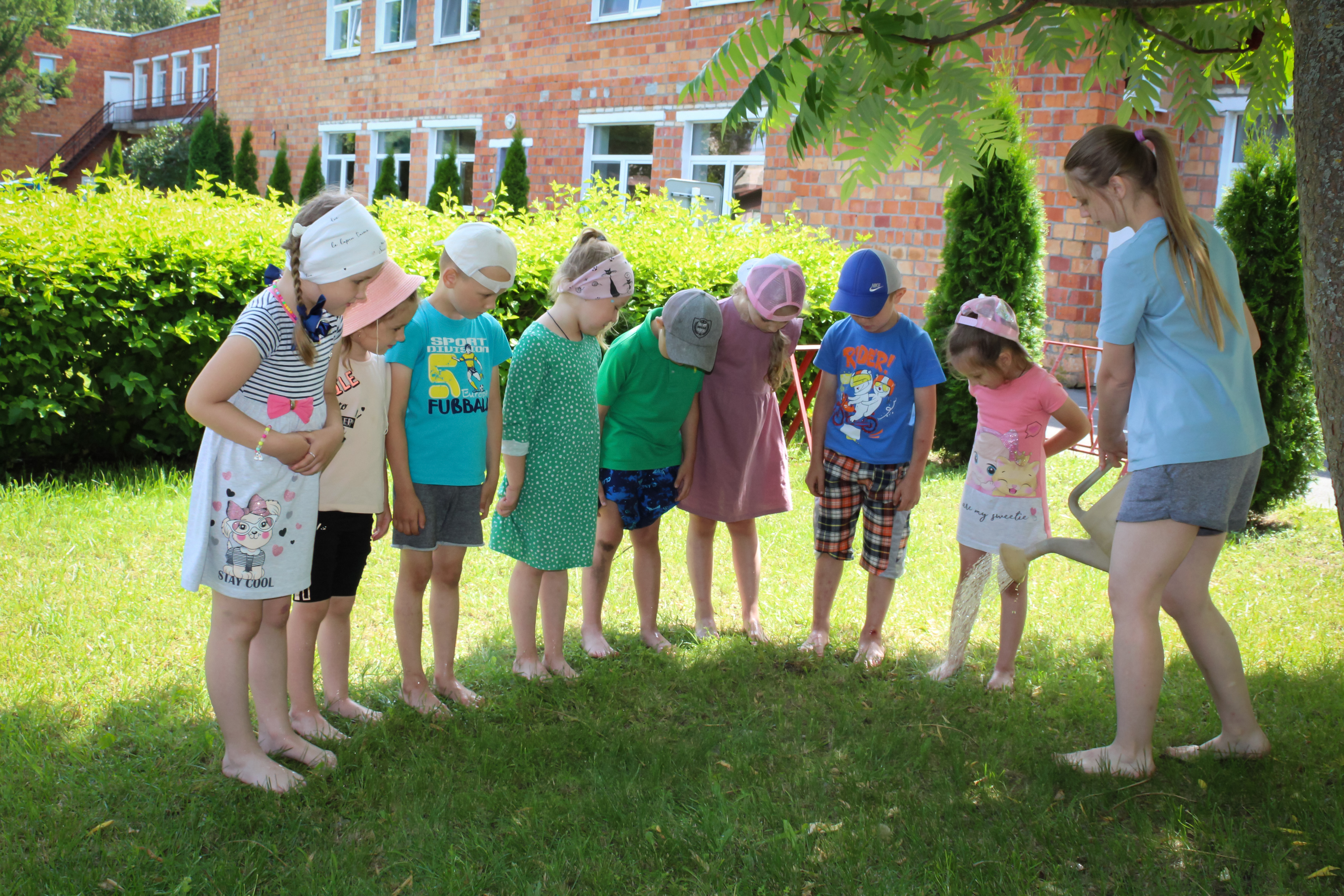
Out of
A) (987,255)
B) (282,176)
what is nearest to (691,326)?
(987,255)

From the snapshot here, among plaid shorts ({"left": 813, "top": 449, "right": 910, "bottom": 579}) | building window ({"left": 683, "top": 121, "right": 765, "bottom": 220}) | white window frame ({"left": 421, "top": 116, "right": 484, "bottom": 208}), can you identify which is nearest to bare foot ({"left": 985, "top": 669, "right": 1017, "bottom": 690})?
plaid shorts ({"left": 813, "top": 449, "right": 910, "bottom": 579})

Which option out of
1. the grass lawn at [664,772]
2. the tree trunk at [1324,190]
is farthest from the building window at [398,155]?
the tree trunk at [1324,190]

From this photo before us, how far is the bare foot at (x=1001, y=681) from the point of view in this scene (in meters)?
4.07

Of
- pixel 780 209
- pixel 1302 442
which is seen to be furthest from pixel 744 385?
pixel 780 209

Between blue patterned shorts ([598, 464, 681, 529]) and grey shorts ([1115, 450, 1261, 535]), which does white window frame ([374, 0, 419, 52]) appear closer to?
Answer: blue patterned shorts ([598, 464, 681, 529])

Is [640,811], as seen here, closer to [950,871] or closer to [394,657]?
[950,871]

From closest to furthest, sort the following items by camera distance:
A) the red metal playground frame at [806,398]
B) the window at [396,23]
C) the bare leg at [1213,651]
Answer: the bare leg at [1213,651]
the red metal playground frame at [806,398]
the window at [396,23]

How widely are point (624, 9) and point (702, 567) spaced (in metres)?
14.4

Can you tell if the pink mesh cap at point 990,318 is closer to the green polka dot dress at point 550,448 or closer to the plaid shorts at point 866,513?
the plaid shorts at point 866,513

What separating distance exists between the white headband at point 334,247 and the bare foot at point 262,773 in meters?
1.44

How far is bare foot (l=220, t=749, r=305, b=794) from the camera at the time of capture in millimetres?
2975

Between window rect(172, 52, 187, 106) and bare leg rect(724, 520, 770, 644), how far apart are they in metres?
42.4

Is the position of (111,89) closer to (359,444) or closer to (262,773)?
(359,444)

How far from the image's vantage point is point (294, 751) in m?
3.18
